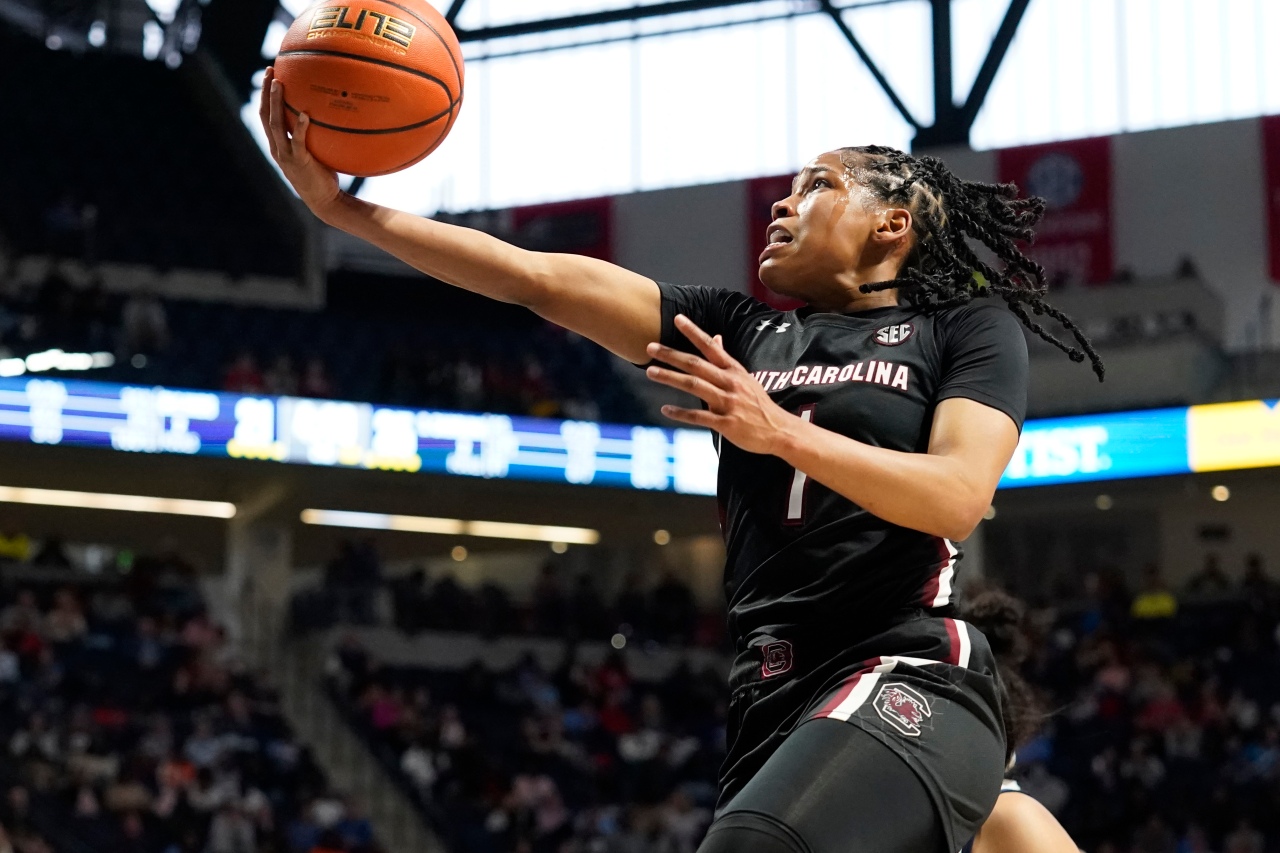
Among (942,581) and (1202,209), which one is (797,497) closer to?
(942,581)

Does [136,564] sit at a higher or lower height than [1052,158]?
lower

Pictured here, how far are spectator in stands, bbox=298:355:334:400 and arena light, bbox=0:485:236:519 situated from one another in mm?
2679

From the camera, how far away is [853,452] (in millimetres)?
2541

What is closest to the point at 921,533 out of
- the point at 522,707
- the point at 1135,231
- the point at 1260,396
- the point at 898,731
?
the point at 898,731

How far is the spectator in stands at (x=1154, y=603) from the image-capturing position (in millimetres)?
19250

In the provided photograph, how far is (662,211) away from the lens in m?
25.8

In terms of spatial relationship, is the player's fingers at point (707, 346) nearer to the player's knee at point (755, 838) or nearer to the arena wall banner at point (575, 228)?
the player's knee at point (755, 838)

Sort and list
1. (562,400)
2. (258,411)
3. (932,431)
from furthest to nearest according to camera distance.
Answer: (562,400)
(258,411)
(932,431)

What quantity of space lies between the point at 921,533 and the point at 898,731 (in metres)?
0.38

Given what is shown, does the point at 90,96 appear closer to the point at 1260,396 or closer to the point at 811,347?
the point at 1260,396

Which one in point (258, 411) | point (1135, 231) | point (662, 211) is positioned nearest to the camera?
point (258, 411)

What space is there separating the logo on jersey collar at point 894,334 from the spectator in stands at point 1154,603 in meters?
17.2

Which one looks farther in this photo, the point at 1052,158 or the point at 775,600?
the point at 1052,158

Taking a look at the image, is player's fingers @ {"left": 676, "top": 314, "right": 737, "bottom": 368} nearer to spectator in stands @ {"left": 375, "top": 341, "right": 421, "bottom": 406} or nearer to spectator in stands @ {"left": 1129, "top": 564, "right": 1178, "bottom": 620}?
spectator in stands @ {"left": 375, "top": 341, "right": 421, "bottom": 406}
